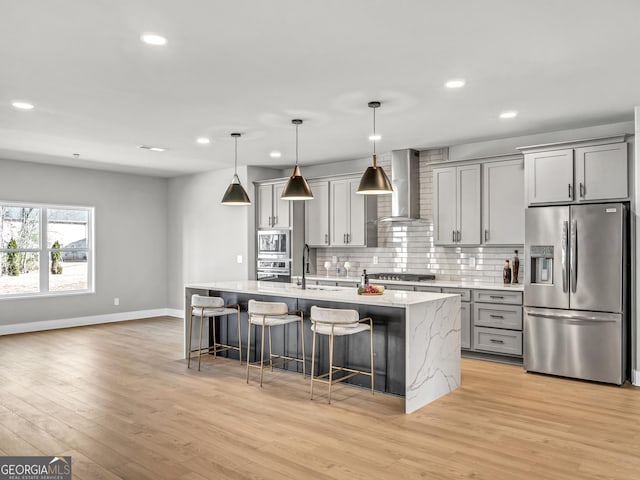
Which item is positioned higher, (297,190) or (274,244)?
(297,190)

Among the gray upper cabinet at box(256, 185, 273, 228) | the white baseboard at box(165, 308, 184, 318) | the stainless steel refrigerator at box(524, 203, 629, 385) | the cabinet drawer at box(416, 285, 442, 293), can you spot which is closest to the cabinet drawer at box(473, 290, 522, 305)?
the stainless steel refrigerator at box(524, 203, 629, 385)

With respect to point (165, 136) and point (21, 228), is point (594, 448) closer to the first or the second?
point (165, 136)

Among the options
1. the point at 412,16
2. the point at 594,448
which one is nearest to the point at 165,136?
the point at 412,16

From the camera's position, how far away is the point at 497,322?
575 centimetres

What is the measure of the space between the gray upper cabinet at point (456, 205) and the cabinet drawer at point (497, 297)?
71cm

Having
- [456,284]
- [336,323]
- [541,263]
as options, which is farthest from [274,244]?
[541,263]

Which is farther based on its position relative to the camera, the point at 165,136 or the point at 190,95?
Answer: the point at 165,136

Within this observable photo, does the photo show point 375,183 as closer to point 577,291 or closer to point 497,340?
point 577,291

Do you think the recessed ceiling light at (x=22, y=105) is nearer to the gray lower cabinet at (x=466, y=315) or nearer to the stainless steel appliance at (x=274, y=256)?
the stainless steel appliance at (x=274, y=256)

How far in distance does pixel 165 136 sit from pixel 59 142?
1.52m

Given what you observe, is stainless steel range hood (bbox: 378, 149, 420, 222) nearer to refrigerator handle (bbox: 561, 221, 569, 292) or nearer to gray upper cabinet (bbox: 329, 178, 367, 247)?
gray upper cabinet (bbox: 329, 178, 367, 247)

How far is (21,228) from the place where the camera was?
8062 millimetres

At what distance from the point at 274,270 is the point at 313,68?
15.0ft

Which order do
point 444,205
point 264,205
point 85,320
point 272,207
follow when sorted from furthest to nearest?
1. point 85,320
2. point 264,205
3. point 272,207
4. point 444,205
